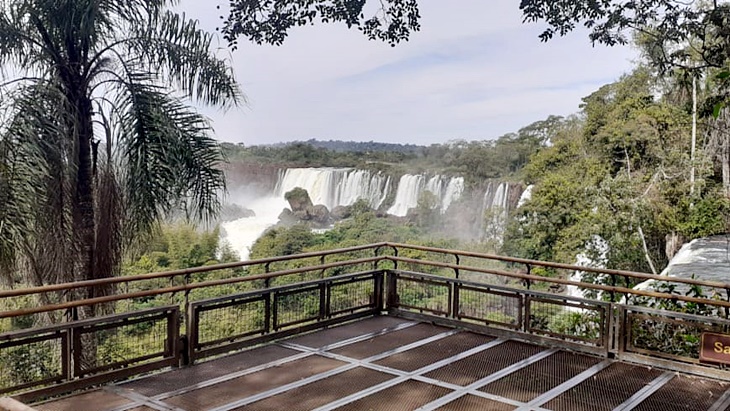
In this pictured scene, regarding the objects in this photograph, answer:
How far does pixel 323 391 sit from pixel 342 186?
25.8 meters

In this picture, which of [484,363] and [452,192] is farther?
[452,192]

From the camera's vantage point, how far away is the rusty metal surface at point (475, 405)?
10.9 feet

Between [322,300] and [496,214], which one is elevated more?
[322,300]

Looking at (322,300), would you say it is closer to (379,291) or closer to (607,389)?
(379,291)

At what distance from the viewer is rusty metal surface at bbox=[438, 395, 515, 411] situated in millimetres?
3318

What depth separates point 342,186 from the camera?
96.0 ft

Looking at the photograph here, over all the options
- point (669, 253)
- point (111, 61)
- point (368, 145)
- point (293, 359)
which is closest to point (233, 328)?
point (293, 359)

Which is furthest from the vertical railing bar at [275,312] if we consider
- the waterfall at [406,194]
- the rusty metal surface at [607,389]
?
the waterfall at [406,194]

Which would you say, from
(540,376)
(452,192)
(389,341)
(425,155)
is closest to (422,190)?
(452,192)

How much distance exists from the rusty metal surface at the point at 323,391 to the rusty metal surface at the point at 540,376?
0.76 meters

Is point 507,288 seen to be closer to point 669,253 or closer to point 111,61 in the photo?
point 111,61

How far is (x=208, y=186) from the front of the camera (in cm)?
549

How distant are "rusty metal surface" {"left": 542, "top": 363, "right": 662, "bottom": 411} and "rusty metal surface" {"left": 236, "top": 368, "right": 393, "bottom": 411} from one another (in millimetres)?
1129

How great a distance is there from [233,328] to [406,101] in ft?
102
